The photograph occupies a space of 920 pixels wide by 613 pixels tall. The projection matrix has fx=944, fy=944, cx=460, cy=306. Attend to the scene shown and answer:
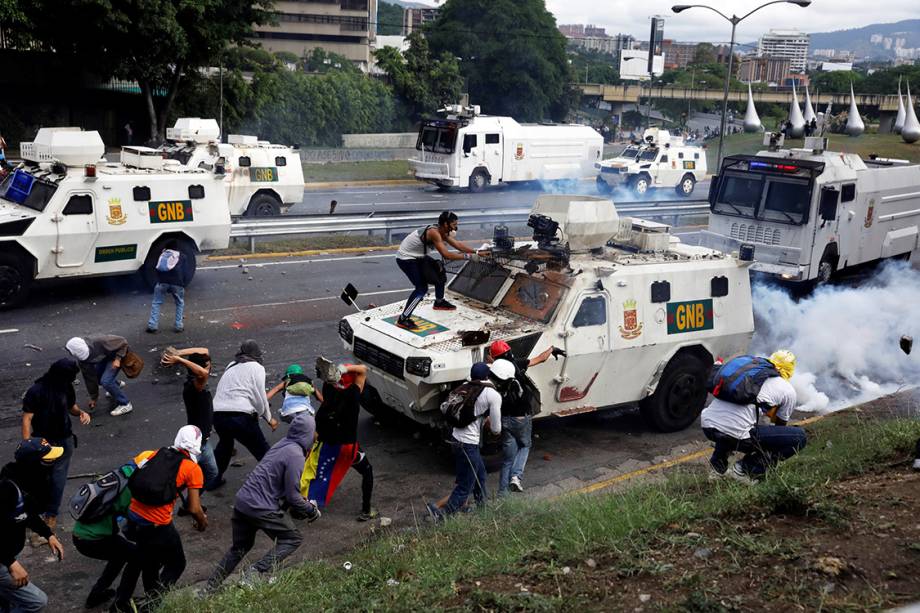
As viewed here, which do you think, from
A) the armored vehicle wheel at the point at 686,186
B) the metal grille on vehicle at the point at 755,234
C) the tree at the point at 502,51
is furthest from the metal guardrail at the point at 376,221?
the tree at the point at 502,51

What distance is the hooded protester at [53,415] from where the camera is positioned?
7730 millimetres

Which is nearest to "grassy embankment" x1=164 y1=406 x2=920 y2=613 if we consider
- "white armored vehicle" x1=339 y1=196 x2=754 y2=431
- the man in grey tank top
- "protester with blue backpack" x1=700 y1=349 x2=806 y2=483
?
"protester with blue backpack" x1=700 y1=349 x2=806 y2=483

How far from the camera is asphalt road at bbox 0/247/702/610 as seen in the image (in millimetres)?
8156

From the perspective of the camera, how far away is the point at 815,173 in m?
16.7

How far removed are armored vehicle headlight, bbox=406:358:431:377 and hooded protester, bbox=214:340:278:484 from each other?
1.39m

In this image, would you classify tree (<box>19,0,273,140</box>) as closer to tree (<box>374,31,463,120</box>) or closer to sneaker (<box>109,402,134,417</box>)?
tree (<box>374,31,463,120</box>)

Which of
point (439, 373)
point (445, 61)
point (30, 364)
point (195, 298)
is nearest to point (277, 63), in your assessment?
point (445, 61)

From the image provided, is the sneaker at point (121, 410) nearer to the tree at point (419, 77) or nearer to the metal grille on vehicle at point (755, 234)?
the metal grille on vehicle at point (755, 234)

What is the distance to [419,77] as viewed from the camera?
53656 mm

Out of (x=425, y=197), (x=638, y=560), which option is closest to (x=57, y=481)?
(x=638, y=560)

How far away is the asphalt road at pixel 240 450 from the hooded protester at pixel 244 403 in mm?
673

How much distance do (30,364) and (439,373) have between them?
6.30m

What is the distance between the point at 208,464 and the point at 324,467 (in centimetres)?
114

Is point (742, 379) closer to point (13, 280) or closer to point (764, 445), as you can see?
point (764, 445)
